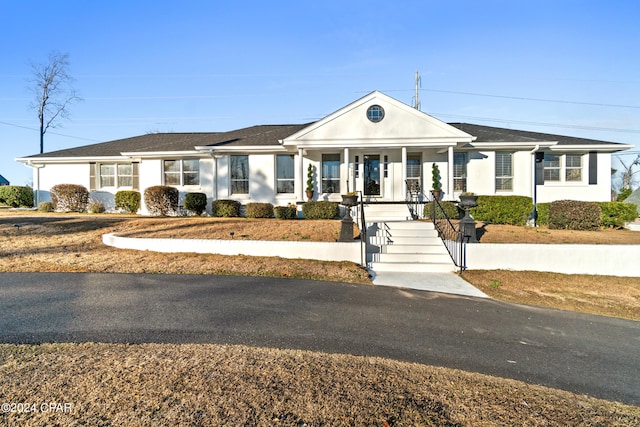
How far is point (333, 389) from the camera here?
9.42 ft

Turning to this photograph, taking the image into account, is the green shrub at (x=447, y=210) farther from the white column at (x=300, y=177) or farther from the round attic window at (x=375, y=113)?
the white column at (x=300, y=177)

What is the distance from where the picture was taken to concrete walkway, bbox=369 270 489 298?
701 cm

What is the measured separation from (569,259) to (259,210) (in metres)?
11.1

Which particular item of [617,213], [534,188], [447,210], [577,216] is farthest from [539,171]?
[447,210]

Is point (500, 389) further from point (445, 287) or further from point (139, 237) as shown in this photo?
point (139, 237)

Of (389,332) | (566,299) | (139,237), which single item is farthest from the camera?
(139,237)

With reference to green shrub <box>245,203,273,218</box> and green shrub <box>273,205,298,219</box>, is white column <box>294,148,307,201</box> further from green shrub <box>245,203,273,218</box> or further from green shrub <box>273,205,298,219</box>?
green shrub <box>245,203,273,218</box>

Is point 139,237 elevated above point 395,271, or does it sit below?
above

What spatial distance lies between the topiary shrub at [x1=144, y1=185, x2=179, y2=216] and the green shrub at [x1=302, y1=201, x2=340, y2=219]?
6.59 metres

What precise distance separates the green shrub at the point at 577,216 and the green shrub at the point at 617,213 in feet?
8.71

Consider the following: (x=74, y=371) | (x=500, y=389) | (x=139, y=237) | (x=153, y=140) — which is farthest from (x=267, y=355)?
(x=153, y=140)

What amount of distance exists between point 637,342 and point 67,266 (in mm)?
10695

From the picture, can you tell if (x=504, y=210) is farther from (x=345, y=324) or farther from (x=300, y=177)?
(x=345, y=324)

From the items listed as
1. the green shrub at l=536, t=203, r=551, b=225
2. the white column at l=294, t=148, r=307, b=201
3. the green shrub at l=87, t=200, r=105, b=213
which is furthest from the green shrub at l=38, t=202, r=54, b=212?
the green shrub at l=536, t=203, r=551, b=225
